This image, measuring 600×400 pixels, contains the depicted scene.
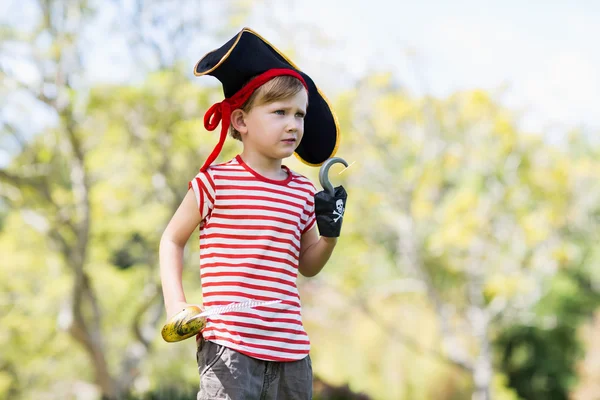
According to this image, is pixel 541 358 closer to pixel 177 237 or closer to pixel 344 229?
pixel 344 229

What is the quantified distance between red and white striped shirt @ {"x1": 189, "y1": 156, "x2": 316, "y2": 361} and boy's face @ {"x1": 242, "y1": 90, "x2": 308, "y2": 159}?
0.08 m

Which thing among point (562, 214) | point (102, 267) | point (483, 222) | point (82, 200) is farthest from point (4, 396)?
point (562, 214)

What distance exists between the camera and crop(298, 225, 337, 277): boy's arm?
2.10 meters

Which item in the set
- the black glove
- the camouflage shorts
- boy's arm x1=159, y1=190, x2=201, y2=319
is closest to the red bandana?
boy's arm x1=159, y1=190, x2=201, y2=319

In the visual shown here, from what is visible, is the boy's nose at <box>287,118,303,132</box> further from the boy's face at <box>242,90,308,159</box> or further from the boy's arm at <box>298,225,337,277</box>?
the boy's arm at <box>298,225,337,277</box>

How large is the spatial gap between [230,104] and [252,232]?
1.23 feet

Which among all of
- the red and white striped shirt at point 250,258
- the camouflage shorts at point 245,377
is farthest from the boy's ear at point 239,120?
the camouflage shorts at point 245,377

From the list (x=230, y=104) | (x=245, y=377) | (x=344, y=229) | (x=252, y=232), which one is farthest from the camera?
(x=344, y=229)

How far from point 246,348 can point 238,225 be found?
325 mm

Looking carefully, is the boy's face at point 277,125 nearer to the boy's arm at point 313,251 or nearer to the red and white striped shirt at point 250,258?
the red and white striped shirt at point 250,258

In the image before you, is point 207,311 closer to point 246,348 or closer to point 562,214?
point 246,348

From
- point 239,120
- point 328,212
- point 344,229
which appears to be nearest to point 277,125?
point 239,120

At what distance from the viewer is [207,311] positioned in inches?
71.4

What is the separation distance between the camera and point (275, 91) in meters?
1.98
